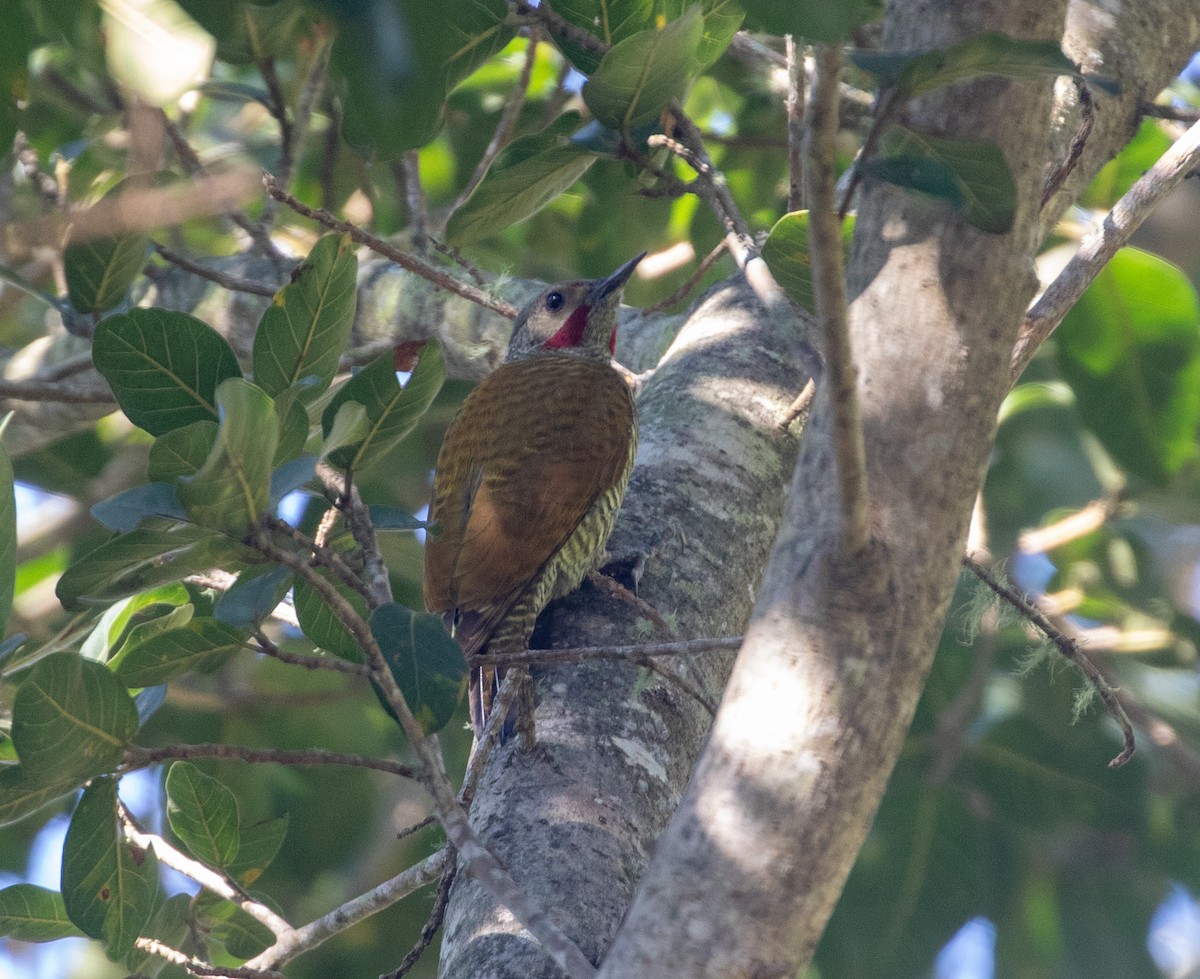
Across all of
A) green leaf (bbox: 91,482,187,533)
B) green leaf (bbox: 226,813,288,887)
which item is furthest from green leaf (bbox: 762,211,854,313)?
green leaf (bbox: 226,813,288,887)

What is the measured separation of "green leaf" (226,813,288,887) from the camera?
2396mm

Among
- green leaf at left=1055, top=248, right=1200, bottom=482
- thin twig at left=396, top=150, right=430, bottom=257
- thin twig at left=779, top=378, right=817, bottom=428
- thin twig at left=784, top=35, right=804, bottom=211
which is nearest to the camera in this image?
thin twig at left=784, top=35, right=804, bottom=211

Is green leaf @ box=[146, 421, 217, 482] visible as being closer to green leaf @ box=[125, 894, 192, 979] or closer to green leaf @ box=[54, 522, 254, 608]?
green leaf @ box=[54, 522, 254, 608]

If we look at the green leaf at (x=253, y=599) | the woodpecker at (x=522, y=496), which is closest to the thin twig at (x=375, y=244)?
the woodpecker at (x=522, y=496)

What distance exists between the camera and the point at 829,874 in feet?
3.28

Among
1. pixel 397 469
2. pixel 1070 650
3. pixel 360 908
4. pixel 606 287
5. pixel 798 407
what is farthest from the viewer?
pixel 397 469

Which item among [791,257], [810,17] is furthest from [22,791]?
[810,17]

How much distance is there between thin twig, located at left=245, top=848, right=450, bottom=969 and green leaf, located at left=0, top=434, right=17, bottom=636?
25.6 inches

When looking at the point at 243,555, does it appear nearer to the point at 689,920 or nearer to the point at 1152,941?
the point at 689,920

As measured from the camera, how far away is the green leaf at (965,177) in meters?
1.15

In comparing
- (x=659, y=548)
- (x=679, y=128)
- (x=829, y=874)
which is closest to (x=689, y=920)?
(x=829, y=874)

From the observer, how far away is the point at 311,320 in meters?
1.85

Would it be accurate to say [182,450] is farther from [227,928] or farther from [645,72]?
[227,928]

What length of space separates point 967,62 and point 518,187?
3.80 feet
